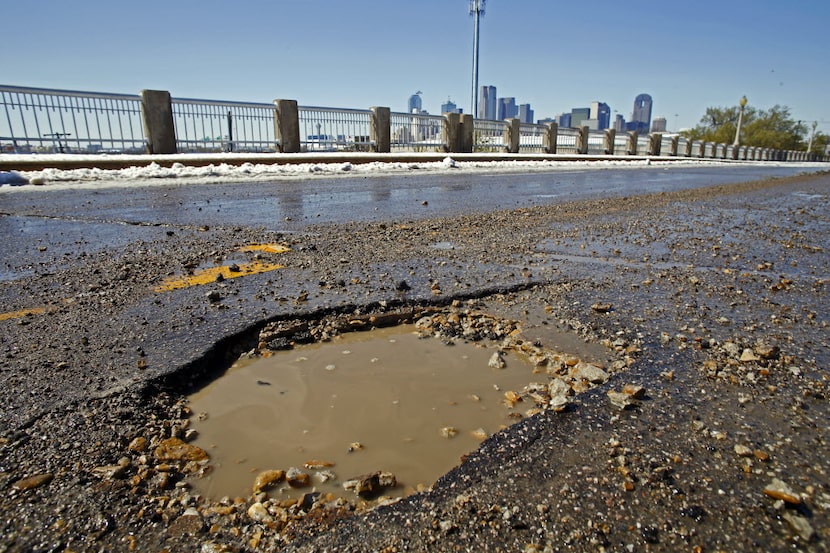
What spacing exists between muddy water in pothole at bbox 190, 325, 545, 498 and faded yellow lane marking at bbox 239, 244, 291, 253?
5.74ft

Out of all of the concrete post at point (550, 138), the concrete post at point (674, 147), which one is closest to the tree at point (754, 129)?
the concrete post at point (674, 147)

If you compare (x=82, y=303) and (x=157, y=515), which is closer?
(x=157, y=515)

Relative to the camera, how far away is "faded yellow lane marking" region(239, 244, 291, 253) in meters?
3.94

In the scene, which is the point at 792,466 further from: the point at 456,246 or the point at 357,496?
the point at 456,246

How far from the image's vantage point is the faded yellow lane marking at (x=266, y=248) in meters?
3.94

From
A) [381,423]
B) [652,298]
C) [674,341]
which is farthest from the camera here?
[652,298]

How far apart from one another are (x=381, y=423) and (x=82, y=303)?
1825mm

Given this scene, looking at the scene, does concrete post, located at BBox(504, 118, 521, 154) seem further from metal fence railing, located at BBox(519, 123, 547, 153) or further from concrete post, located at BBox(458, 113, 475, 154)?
concrete post, located at BBox(458, 113, 475, 154)

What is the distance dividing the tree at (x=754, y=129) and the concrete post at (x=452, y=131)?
230 feet

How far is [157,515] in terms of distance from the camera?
1.26 meters

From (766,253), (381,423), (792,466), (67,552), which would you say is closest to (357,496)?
(381,423)

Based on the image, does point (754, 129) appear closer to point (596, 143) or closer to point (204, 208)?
point (596, 143)

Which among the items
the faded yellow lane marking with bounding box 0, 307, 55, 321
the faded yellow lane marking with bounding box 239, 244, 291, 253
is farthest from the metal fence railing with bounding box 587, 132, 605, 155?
the faded yellow lane marking with bounding box 0, 307, 55, 321

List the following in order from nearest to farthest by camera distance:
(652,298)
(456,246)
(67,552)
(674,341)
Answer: (67,552), (674,341), (652,298), (456,246)
